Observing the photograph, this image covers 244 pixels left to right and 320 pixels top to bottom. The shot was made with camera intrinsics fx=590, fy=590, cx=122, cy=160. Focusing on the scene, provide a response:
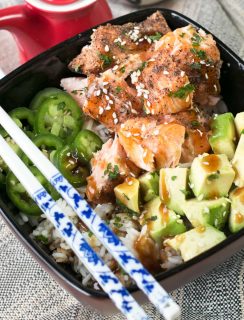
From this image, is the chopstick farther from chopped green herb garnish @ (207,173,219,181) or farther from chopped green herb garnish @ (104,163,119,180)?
chopped green herb garnish @ (207,173,219,181)

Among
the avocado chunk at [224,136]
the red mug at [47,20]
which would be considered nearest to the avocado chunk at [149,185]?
the avocado chunk at [224,136]

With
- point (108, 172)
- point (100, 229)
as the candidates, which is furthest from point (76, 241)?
point (108, 172)

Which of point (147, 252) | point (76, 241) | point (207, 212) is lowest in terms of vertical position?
point (147, 252)

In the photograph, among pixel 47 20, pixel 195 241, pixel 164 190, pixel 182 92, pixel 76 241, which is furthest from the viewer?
pixel 47 20

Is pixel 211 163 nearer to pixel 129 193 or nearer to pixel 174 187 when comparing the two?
pixel 174 187

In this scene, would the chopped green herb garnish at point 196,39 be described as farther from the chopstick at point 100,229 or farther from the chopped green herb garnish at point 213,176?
the chopstick at point 100,229

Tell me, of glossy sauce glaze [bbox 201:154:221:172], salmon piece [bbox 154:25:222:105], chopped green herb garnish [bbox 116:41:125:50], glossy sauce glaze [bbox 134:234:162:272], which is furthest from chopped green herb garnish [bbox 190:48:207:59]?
glossy sauce glaze [bbox 134:234:162:272]
